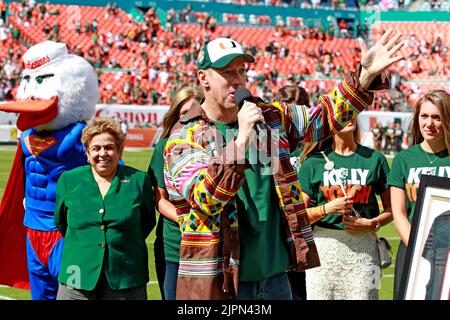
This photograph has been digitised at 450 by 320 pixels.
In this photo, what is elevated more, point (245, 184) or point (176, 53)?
point (176, 53)

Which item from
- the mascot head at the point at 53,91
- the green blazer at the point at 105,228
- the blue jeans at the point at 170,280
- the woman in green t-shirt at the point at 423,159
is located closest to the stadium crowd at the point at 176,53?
the mascot head at the point at 53,91

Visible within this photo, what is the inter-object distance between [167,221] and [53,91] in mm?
1341

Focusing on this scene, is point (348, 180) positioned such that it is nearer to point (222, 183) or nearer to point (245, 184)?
point (245, 184)

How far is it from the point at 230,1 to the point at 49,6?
8.84 m

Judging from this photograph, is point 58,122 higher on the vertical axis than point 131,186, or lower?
higher

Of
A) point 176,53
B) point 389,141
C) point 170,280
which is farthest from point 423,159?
point 176,53

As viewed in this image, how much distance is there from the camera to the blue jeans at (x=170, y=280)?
4.48 m

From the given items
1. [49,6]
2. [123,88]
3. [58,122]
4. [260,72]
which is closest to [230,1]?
[260,72]

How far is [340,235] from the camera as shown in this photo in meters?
5.37

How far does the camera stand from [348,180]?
5387 millimetres

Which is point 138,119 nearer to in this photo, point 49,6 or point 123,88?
point 123,88

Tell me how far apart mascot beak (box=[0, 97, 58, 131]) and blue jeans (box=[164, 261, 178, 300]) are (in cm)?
134

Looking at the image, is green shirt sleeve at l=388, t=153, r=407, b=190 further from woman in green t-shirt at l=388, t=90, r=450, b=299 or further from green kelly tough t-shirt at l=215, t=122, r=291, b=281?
green kelly tough t-shirt at l=215, t=122, r=291, b=281

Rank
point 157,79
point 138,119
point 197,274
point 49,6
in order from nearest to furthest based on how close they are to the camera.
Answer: point 197,274
point 138,119
point 157,79
point 49,6
